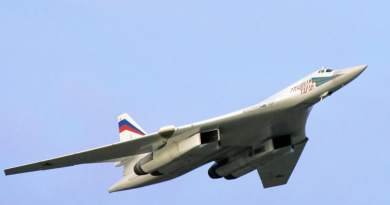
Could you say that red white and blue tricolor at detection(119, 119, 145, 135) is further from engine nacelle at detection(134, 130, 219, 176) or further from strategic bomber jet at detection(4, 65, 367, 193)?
engine nacelle at detection(134, 130, 219, 176)

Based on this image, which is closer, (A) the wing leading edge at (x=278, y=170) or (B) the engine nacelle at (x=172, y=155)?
(B) the engine nacelle at (x=172, y=155)

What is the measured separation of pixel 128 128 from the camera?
29.4 m

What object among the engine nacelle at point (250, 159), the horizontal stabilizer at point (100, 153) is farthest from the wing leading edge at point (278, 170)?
the horizontal stabilizer at point (100, 153)

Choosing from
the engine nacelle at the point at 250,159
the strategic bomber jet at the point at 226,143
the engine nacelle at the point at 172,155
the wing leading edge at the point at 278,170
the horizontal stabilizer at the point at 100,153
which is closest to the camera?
the strategic bomber jet at the point at 226,143

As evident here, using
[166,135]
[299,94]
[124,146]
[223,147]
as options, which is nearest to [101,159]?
[124,146]

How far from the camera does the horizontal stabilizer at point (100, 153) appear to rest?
2363 centimetres

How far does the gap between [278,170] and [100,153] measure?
9.59 metres

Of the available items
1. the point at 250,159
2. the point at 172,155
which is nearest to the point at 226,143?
the point at 250,159

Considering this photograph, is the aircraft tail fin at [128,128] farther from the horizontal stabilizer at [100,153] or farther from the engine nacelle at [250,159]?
the horizontal stabilizer at [100,153]

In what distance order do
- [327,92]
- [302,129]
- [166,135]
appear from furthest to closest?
[302,129] → [166,135] → [327,92]

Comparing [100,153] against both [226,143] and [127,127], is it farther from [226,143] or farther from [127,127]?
[127,127]

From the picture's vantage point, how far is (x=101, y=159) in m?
24.5

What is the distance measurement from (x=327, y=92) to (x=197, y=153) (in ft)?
18.2

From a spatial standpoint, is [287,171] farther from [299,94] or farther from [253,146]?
[299,94]
